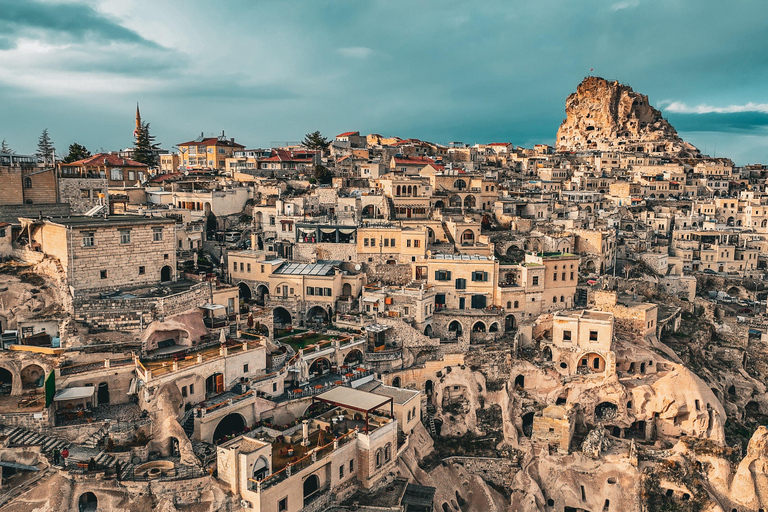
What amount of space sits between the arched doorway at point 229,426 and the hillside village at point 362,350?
11 centimetres

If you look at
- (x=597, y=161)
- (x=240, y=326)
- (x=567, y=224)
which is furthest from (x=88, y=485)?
(x=597, y=161)

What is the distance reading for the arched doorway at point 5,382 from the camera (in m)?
29.7

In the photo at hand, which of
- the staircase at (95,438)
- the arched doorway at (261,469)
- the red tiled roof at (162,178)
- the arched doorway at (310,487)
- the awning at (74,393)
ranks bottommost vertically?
the arched doorway at (310,487)

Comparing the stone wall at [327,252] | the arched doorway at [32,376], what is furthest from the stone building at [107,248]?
the stone wall at [327,252]

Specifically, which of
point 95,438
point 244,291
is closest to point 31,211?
point 244,291

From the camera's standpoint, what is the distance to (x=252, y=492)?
959 inches

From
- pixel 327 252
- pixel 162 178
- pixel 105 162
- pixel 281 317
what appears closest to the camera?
pixel 281 317

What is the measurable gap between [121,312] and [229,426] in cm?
912

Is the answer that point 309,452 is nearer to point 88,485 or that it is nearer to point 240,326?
point 88,485

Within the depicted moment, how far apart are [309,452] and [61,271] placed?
19.3 meters

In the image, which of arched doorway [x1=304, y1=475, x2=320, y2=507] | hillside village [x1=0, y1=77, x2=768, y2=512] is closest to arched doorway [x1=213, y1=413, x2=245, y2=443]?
hillside village [x1=0, y1=77, x2=768, y2=512]

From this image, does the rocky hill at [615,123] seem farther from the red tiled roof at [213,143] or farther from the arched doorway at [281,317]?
the arched doorway at [281,317]

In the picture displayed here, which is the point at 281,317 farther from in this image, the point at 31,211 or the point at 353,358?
the point at 31,211

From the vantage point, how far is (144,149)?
257ft
